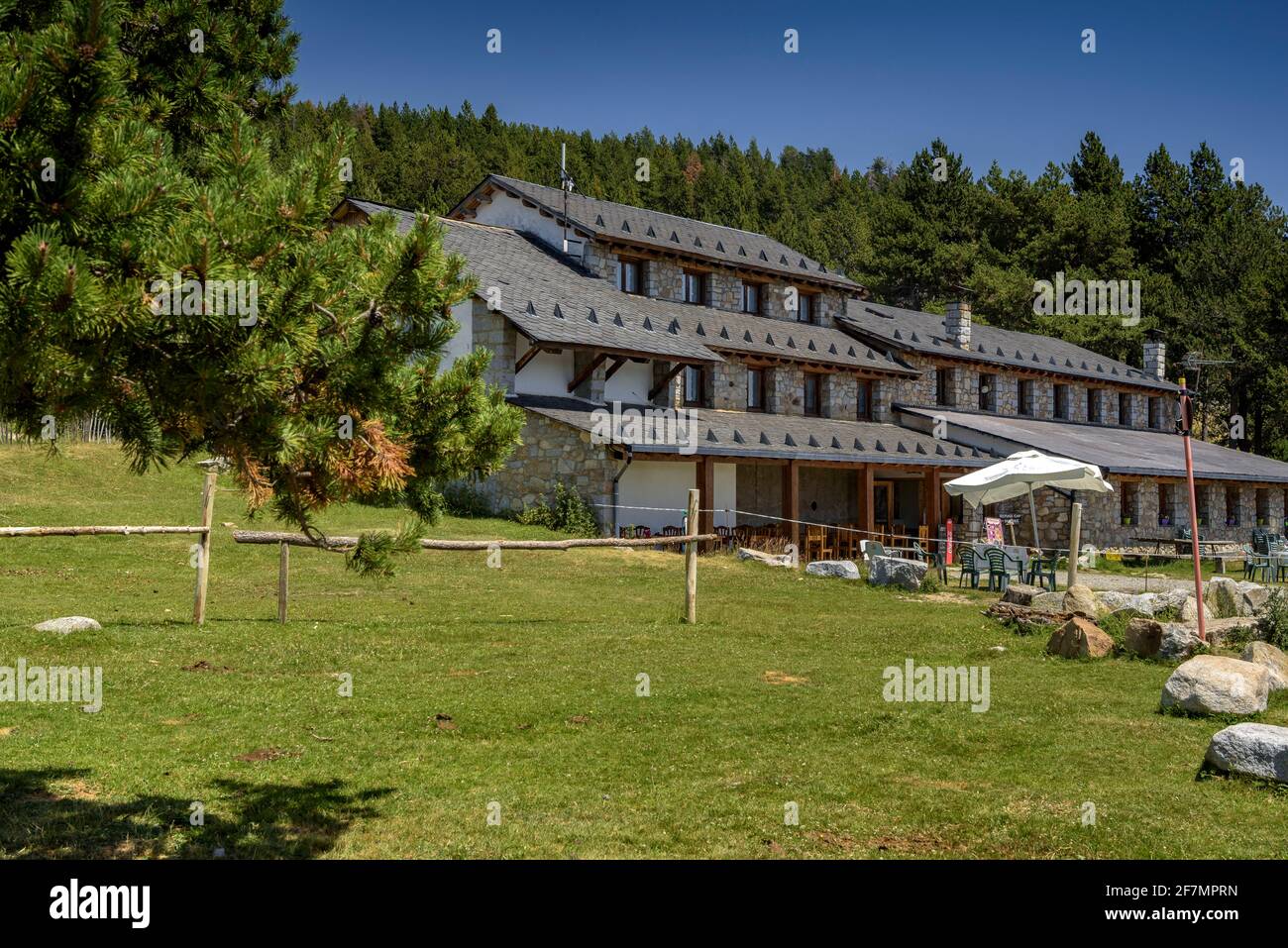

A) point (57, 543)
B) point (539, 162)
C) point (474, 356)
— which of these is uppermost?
point (539, 162)

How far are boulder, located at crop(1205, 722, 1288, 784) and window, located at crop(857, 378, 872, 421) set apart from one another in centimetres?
2939

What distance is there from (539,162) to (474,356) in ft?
214

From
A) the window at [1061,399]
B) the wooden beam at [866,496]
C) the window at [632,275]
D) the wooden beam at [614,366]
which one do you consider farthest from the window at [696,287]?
the window at [1061,399]

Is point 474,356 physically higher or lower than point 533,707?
higher

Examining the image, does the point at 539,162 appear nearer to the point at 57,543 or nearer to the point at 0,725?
the point at 57,543

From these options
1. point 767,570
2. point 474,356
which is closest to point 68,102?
point 474,356

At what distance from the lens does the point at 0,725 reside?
8.61m

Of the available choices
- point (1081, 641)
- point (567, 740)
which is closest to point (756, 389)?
point (1081, 641)

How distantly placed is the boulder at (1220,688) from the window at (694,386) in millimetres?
22088

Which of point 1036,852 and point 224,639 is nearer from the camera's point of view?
point 1036,852

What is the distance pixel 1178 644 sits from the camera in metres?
12.9

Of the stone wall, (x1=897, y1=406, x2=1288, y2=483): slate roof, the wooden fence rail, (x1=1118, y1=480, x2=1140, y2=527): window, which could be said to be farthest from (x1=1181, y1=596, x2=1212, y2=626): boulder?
(x1=1118, y1=480, x2=1140, y2=527): window
